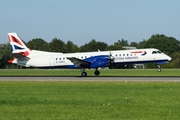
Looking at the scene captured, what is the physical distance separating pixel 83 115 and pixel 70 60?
32626 mm

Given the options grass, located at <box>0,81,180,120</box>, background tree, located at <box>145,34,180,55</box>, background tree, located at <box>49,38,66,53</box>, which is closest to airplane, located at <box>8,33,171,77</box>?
grass, located at <box>0,81,180,120</box>

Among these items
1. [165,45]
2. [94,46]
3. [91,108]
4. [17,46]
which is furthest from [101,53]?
[165,45]

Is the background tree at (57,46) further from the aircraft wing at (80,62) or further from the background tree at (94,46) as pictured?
the aircraft wing at (80,62)

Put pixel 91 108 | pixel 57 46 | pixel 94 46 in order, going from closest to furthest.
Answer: pixel 91 108
pixel 94 46
pixel 57 46

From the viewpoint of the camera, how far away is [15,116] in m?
13.8

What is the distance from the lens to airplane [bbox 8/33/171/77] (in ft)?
151

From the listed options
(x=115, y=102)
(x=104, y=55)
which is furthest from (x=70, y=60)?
(x=115, y=102)

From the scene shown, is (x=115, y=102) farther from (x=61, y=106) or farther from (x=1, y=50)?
(x=1, y=50)

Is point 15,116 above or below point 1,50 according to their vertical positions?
below

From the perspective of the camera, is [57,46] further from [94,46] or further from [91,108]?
[91,108]

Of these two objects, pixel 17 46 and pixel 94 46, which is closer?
pixel 17 46

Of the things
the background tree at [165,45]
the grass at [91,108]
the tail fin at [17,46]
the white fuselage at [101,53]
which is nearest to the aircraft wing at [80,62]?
the white fuselage at [101,53]

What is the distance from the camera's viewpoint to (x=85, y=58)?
47.6 meters

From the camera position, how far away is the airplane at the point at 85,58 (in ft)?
151
